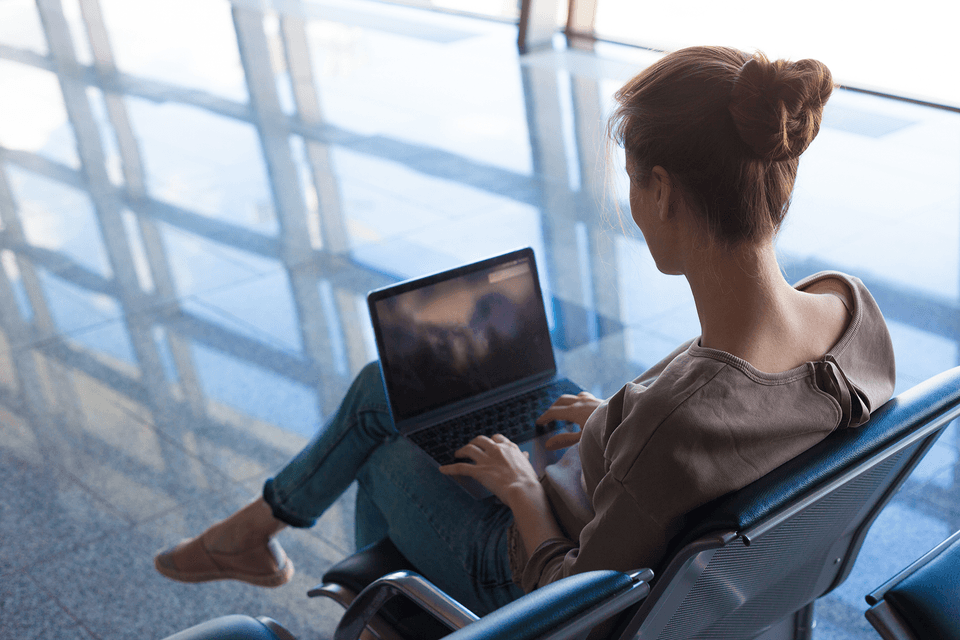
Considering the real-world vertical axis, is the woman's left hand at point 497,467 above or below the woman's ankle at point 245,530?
above

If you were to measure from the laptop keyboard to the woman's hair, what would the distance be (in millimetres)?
641

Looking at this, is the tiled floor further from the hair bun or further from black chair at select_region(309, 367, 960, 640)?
black chair at select_region(309, 367, 960, 640)

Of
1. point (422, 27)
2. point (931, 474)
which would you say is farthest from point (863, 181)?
point (422, 27)

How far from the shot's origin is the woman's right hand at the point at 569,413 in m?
1.58

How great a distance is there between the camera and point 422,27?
328 inches

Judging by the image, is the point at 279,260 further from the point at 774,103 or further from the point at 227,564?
the point at 774,103

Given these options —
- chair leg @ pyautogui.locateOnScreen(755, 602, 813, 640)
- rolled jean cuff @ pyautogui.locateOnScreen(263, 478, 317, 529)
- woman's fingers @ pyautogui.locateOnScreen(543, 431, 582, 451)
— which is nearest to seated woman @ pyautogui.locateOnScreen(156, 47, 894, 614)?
woman's fingers @ pyautogui.locateOnScreen(543, 431, 582, 451)

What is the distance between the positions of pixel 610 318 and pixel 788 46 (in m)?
4.97

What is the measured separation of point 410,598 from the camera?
1.19m

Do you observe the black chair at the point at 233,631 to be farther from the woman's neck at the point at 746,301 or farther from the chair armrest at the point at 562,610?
the woman's neck at the point at 746,301

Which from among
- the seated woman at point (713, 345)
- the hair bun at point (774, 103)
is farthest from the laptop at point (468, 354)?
the hair bun at point (774, 103)

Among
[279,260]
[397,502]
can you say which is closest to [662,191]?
[397,502]

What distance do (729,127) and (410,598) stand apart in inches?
28.6

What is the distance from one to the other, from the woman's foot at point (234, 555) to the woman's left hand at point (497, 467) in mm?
607
